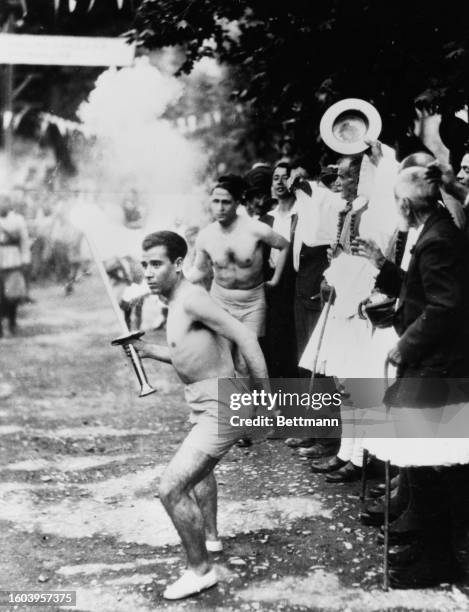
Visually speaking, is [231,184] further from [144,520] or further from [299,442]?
[144,520]

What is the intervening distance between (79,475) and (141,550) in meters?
1.25

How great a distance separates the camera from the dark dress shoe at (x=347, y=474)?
4.58m

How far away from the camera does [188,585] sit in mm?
3365

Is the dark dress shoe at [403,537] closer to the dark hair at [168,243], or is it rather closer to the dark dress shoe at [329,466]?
the dark dress shoe at [329,466]

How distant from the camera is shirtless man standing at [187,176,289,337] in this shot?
5273 millimetres

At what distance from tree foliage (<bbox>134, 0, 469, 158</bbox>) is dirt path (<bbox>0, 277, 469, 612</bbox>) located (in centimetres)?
238

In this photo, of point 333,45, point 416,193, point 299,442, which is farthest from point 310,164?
point 416,193

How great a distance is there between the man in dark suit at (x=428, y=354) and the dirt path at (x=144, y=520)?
0.18m

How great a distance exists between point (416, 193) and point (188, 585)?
6.45ft

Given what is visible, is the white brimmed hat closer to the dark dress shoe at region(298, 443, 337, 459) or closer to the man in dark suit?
the man in dark suit

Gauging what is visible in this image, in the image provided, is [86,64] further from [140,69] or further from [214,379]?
[214,379]

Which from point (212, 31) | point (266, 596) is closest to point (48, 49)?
point (212, 31)

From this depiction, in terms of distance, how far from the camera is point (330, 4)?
465 cm

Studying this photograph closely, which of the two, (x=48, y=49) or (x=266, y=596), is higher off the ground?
(x=48, y=49)
